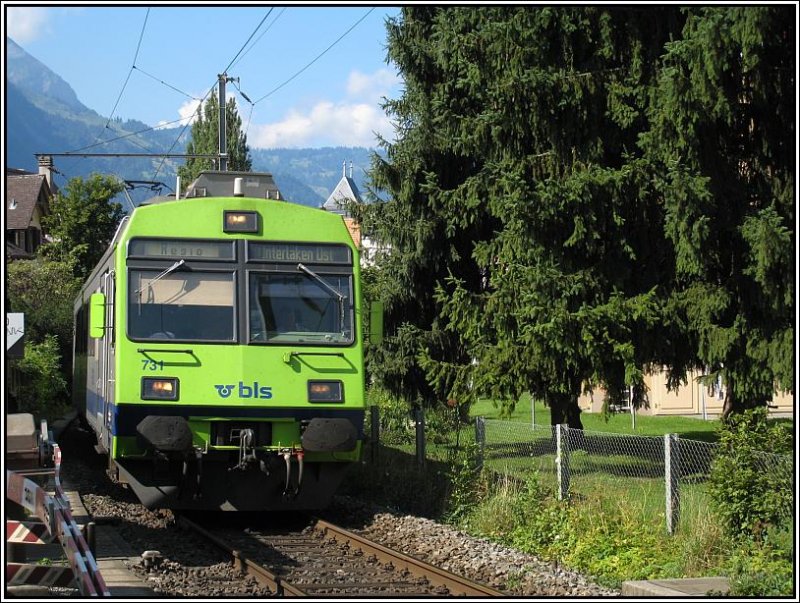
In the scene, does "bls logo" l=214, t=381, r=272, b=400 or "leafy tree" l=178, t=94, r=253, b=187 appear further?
"leafy tree" l=178, t=94, r=253, b=187

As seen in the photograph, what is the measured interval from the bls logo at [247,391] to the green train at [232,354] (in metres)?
0.01

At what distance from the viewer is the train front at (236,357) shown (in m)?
12.2

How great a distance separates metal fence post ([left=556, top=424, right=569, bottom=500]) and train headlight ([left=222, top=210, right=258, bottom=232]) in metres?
4.28

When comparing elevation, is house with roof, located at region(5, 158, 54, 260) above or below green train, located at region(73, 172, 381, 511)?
above

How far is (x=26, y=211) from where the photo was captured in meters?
60.1

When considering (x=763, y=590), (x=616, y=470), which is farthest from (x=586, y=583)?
(x=616, y=470)

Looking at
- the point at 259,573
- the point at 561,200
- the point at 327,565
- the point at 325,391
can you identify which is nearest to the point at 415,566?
the point at 327,565

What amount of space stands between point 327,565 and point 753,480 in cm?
411

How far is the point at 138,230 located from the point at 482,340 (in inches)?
251

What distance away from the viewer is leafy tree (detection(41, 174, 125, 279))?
170 ft

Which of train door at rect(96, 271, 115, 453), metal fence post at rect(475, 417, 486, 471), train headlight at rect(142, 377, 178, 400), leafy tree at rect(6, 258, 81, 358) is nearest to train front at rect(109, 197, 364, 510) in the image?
train headlight at rect(142, 377, 178, 400)

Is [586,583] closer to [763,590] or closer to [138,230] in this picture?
[763,590]

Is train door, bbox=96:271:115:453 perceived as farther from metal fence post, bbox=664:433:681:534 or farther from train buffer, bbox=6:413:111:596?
metal fence post, bbox=664:433:681:534

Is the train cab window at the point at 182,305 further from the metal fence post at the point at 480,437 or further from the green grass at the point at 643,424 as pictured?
the green grass at the point at 643,424
